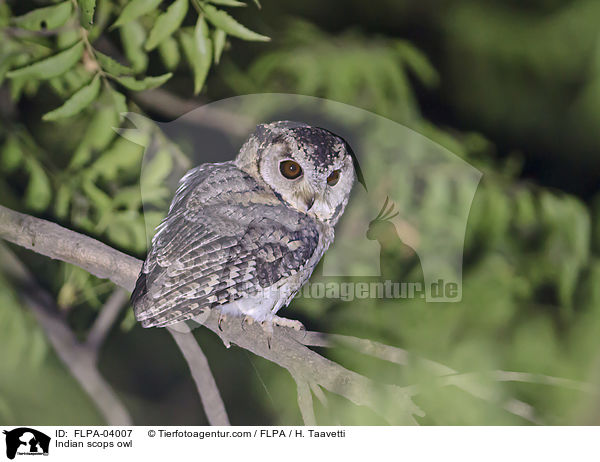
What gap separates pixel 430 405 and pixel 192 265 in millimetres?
538

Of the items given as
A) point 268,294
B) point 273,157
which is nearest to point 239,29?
point 273,157

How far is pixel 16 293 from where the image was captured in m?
1.20

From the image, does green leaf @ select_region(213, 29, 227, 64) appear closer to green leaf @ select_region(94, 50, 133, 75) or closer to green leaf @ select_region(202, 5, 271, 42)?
green leaf @ select_region(202, 5, 271, 42)

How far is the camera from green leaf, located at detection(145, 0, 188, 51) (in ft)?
3.51

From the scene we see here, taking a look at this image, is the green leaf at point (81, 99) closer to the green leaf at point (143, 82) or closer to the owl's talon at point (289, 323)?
the green leaf at point (143, 82)

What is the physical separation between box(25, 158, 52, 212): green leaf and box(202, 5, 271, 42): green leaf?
0.46m

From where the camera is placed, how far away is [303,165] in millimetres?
1077

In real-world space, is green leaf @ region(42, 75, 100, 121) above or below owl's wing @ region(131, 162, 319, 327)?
above

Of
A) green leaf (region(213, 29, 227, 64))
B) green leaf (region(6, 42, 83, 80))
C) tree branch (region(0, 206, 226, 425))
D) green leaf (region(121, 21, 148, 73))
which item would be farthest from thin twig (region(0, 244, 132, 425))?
green leaf (region(213, 29, 227, 64))

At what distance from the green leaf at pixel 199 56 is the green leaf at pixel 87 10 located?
18cm

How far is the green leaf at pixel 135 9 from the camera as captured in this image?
106cm
